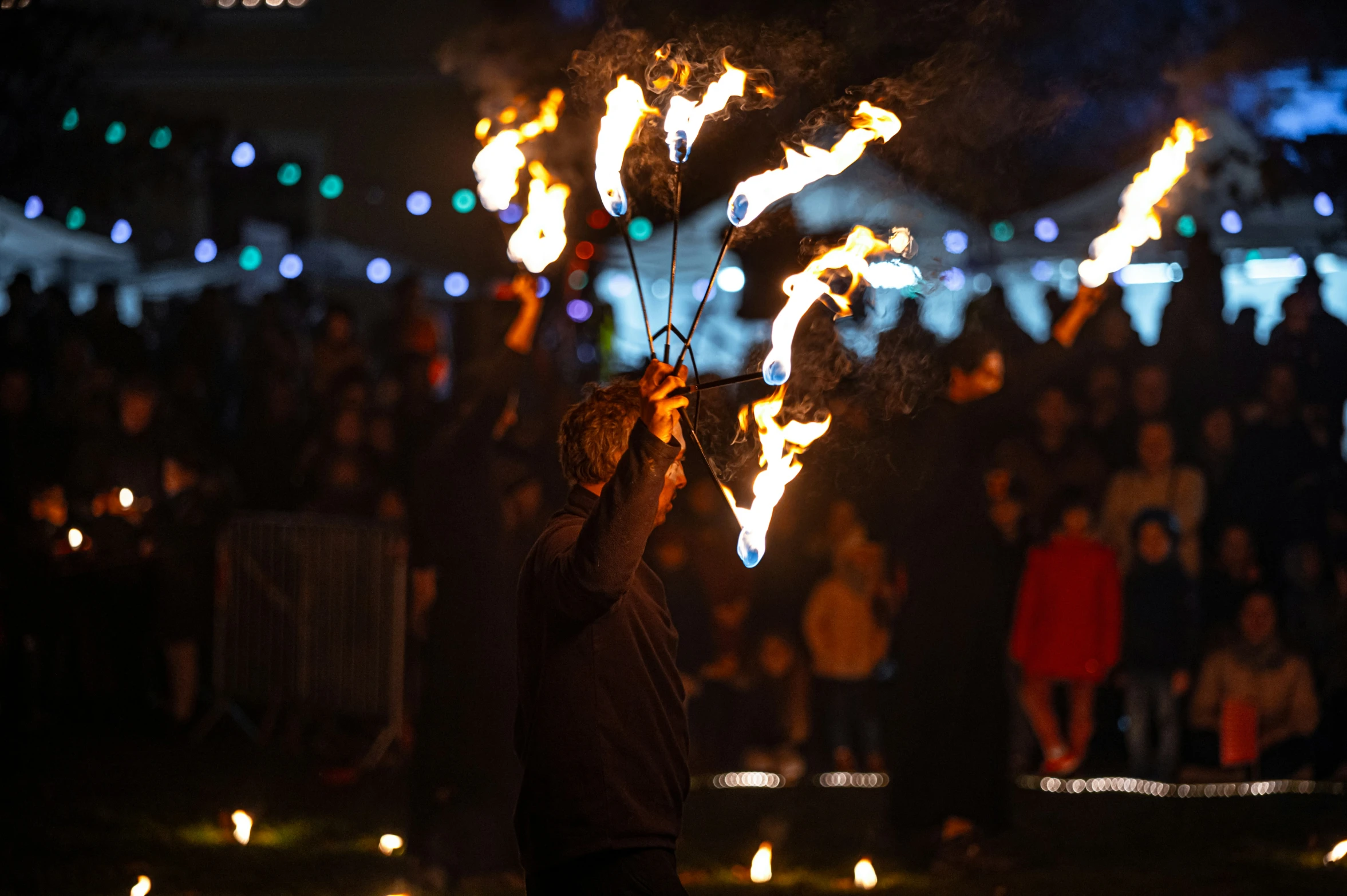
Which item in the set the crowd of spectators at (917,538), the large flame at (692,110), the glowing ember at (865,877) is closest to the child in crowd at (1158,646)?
the crowd of spectators at (917,538)

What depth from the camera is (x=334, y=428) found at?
30.3 ft

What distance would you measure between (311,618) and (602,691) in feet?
18.8

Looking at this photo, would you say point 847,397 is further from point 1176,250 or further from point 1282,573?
point 1176,250

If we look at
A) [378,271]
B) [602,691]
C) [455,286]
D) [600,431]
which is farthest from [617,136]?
[378,271]

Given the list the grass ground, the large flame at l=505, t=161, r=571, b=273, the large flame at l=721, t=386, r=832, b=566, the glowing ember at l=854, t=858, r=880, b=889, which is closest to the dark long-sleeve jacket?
the large flame at l=721, t=386, r=832, b=566

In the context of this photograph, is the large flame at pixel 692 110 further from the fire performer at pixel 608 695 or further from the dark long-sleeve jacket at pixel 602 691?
the dark long-sleeve jacket at pixel 602 691

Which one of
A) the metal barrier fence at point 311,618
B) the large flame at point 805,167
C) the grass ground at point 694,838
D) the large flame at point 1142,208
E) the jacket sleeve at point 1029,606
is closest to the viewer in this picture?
the large flame at point 805,167

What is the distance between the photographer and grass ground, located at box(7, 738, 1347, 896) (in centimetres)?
623

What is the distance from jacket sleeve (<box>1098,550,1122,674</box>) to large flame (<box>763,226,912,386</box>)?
3.74 metres

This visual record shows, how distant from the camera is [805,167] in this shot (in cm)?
400

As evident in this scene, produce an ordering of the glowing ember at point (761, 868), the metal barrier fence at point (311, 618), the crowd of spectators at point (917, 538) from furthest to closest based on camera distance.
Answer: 1. the metal barrier fence at point (311, 618)
2. the crowd of spectators at point (917, 538)
3. the glowing ember at point (761, 868)

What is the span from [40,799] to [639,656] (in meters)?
5.37

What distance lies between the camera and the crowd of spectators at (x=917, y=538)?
7.80 metres

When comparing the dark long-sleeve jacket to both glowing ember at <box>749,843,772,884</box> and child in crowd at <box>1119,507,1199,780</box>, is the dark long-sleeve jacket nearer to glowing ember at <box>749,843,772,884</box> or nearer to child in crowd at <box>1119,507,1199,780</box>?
glowing ember at <box>749,843,772,884</box>
